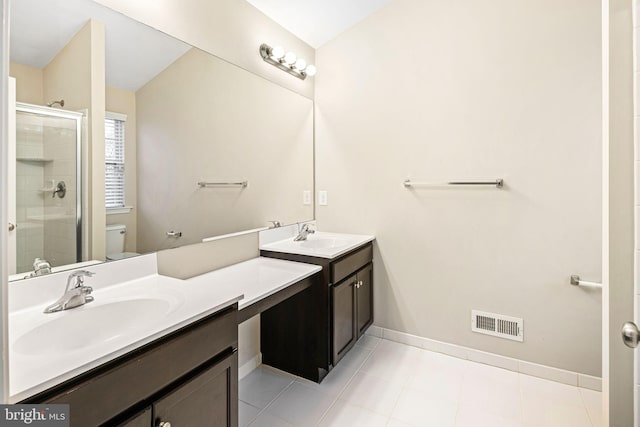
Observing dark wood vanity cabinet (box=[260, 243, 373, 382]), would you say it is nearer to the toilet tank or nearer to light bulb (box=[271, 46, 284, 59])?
the toilet tank

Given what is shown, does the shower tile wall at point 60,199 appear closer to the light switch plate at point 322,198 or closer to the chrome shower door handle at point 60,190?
the chrome shower door handle at point 60,190

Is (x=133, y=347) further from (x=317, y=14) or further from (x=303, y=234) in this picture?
(x=317, y=14)

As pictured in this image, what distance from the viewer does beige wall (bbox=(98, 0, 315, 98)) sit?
5.01ft

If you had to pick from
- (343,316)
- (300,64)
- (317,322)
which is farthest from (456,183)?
(300,64)

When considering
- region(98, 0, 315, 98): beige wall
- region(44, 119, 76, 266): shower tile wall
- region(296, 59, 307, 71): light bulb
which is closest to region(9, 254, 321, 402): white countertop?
region(44, 119, 76, 266): shower tile wall

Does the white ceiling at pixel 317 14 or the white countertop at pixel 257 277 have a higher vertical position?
the white ceiling at pixel 317 14

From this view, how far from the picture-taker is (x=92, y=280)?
1.28 metres

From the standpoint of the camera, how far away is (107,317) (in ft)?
3.80

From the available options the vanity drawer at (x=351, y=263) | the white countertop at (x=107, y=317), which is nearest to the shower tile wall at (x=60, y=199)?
the white countertop at (x=107, y=317)

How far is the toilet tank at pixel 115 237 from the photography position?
4.52ft

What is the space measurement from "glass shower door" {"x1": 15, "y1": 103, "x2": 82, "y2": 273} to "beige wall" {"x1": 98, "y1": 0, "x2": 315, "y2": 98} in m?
0.58

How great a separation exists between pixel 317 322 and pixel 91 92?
1.58 meters

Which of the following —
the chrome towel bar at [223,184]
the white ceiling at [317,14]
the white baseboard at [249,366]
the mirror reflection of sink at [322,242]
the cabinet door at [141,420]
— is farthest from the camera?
the mirror reflection of sink at [322,242]

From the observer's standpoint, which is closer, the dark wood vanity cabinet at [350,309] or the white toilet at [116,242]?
the white toilet at [116,242]
